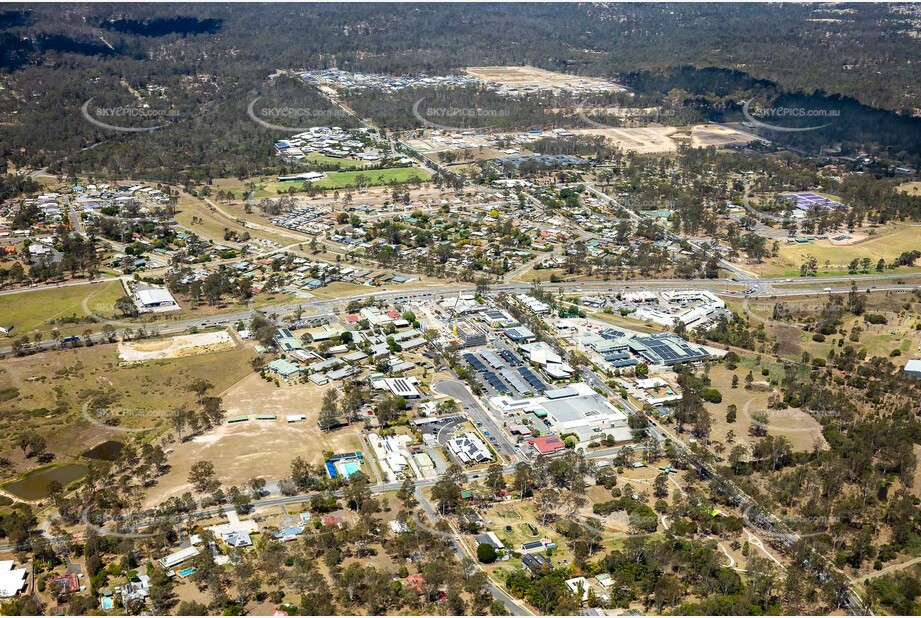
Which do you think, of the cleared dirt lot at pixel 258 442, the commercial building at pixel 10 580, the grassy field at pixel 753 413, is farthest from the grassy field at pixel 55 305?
the grassy field at pixel 753 413

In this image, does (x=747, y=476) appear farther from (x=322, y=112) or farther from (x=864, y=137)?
(x=322, y=112)

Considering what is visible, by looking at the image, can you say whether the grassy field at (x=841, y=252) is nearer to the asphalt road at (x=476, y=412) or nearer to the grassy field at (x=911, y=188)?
the grassy field at (x=911, y=188)

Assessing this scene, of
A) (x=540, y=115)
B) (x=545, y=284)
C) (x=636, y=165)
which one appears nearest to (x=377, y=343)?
(x=545, y=284)

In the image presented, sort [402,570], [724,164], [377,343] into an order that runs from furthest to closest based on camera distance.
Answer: [724,164]
[377,343]
[402,570]

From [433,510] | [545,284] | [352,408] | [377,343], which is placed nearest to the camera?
[433,510]

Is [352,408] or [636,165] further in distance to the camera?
[636,165]

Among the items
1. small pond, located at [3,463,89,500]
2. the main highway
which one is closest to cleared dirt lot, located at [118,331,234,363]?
the main highway

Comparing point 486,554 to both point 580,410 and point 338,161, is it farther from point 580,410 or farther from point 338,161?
point 338,161
